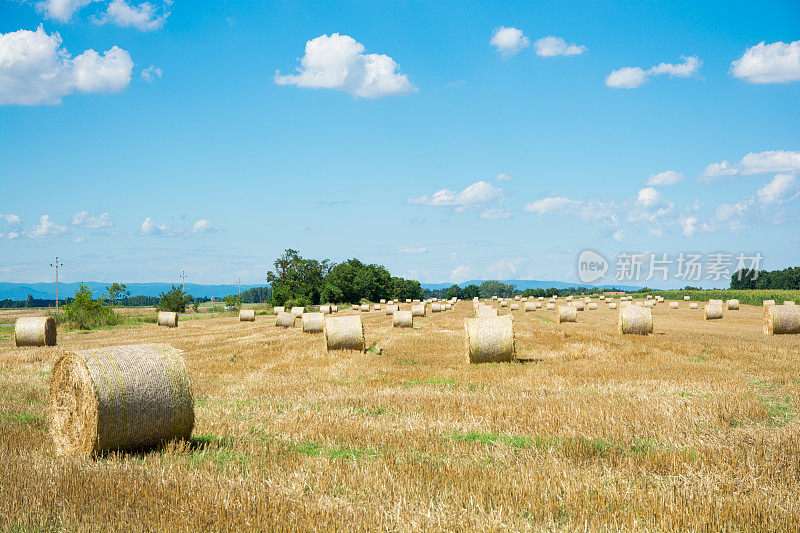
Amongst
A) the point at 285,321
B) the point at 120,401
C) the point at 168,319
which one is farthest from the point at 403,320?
the point at 120,401

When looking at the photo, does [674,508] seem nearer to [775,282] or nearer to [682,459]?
[682,459]

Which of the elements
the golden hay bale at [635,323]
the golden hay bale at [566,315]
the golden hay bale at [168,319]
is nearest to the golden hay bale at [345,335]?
the golden hay bale at [635,323]

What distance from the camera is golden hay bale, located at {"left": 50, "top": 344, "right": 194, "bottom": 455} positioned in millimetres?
7699

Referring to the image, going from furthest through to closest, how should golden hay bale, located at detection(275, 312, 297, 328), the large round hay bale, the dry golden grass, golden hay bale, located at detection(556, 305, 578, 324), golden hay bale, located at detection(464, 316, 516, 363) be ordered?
1. golden hay bale, located at detection(275, 312, 297, 328)
2. golden hay bale, located at detection(556, 305, 578, 324)
3. the large round hay bale
4. golden hay bale, located at detection(464, 316, 516, 363)
5. the dry golden grass

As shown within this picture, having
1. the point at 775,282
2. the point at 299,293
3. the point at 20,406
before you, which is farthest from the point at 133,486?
the point at 775,282

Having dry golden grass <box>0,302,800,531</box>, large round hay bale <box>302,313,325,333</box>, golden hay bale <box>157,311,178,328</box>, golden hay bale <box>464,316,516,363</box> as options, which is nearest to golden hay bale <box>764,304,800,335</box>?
dry golden grass <box>0,302,800,531</box>

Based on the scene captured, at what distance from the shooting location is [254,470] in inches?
260

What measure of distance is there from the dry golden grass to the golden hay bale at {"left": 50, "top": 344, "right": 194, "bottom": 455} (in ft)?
0.90

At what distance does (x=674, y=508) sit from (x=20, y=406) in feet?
35.7

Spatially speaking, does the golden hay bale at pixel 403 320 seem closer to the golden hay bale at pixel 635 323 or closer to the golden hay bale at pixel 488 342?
the golden hay bale at pixel 635 323

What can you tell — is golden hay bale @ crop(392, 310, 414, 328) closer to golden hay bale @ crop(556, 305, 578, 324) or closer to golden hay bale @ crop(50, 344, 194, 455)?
golden hay bale @ crop(556, 305, 578, 324)

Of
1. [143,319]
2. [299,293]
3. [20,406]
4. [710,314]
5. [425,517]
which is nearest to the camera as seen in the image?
[425,517]

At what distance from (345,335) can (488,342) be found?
17.5ft

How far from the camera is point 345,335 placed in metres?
20.0
